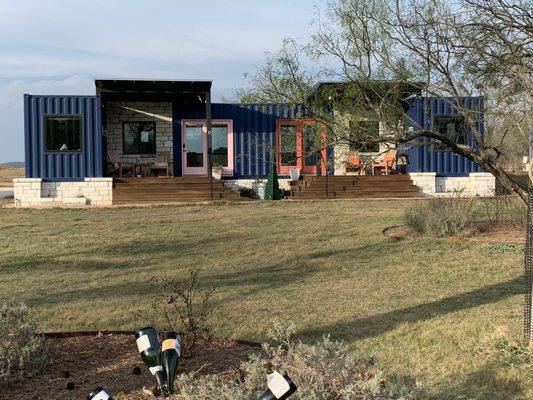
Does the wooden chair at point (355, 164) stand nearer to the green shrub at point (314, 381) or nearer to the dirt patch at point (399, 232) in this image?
the dirt patch at point (399, 232)

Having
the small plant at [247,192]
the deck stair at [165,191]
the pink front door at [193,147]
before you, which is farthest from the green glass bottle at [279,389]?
the pink front door at [193,147]

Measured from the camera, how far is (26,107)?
60.1 ft

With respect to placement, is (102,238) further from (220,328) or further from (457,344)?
(457,344)

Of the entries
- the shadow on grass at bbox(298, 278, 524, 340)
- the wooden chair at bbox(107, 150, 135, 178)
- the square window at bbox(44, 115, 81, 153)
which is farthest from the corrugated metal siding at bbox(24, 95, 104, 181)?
the shadow on grass at bbox(298, 278, 524, 340)

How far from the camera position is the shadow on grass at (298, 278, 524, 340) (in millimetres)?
5148

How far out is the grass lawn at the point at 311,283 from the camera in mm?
4551

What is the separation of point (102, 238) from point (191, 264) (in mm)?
2948

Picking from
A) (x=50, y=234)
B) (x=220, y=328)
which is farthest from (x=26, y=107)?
(x=220, y=328)

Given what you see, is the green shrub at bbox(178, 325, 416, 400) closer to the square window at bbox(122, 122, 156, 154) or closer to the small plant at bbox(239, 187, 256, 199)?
the small plant at bbox(239, 187, 256, 199)

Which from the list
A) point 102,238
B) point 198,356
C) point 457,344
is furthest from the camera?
point 102,238

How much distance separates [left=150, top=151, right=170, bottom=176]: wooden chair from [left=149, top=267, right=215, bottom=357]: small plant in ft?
43.5

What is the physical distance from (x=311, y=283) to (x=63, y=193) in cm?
1314

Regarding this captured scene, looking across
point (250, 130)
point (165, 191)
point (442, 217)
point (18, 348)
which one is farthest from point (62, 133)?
point (18, 348)

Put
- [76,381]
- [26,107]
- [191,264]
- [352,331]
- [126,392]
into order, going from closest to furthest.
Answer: [126,392]
[76,381]
[352,331]
[191,264]
[26,107]
